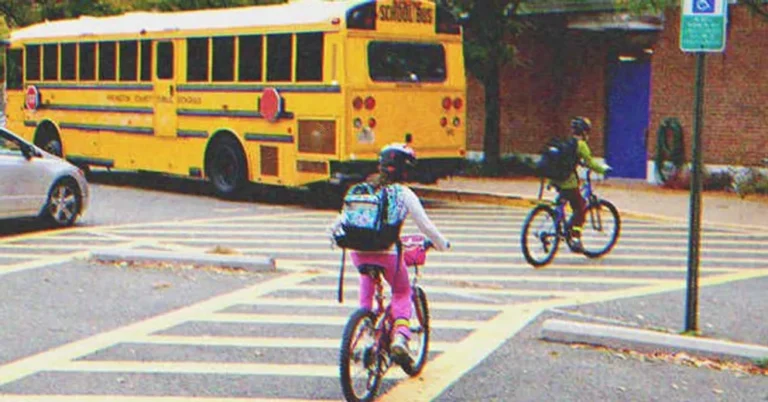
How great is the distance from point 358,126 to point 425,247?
11621 millimetres

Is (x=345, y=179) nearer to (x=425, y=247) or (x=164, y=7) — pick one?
(x=425, y=247)

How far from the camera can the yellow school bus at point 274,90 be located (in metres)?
19.1

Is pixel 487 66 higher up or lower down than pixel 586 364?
higher up

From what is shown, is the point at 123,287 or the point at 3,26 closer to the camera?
the point at 123,287

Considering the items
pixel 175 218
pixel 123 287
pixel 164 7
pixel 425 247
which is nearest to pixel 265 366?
pixel 425 247

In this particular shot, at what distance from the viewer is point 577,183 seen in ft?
44.6

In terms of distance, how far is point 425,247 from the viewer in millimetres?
7609

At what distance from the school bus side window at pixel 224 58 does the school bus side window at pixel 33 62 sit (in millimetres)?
5893

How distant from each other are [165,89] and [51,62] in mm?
3954

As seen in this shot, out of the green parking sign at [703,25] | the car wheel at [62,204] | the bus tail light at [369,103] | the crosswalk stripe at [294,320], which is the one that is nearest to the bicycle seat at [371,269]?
the crosswalk stripe at [294,320]

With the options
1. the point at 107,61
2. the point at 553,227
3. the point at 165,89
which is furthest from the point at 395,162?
the point at 107,61

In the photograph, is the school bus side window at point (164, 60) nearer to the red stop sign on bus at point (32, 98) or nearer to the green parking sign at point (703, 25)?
the red stop sign on bus at point (32, 98)

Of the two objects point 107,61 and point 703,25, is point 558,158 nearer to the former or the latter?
point 703,25

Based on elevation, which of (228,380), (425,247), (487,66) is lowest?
(228,380)
